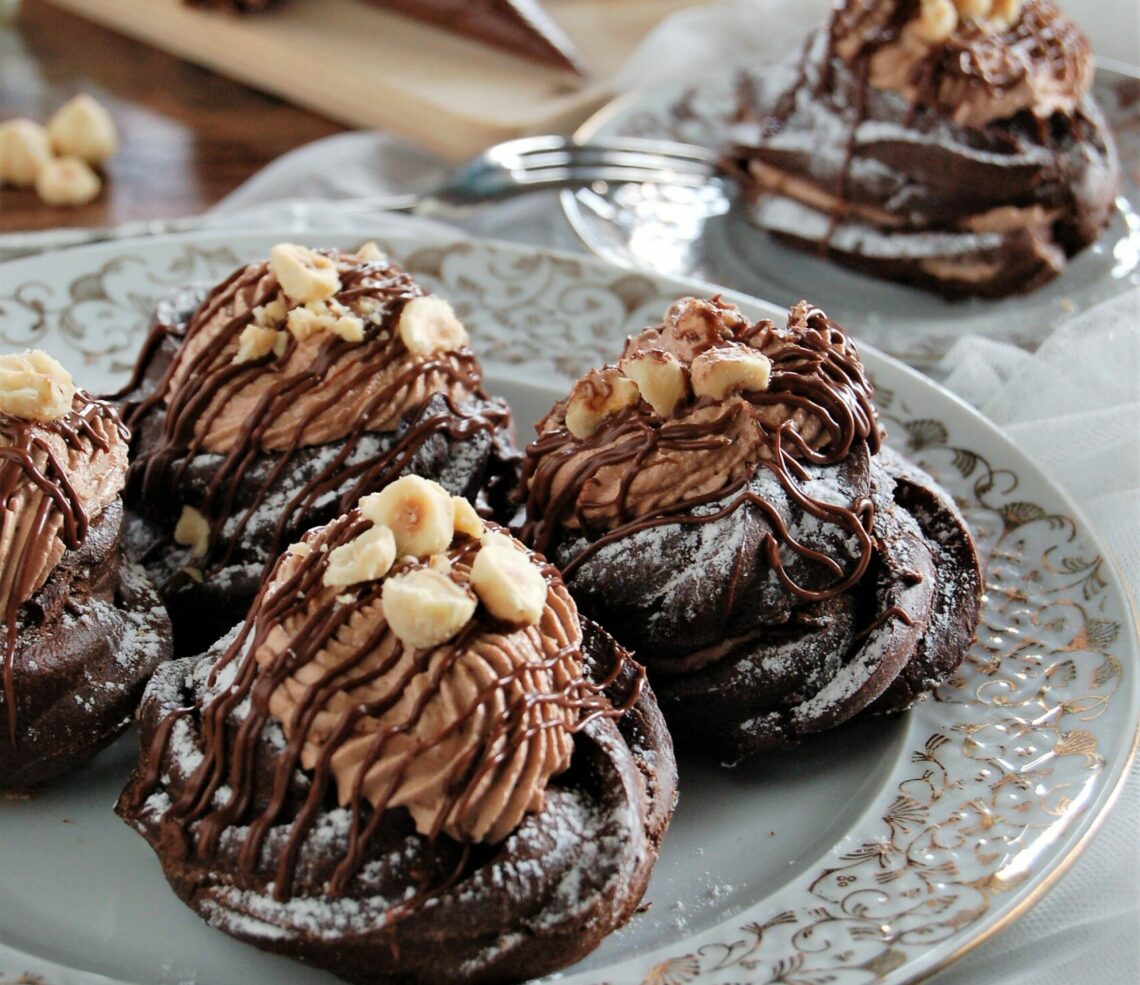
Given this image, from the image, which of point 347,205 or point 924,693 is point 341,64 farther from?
point 924,693

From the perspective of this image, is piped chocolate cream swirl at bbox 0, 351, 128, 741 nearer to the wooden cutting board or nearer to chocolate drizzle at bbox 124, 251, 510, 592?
chocolate drizzle at bbox 124, 251, 510, 592

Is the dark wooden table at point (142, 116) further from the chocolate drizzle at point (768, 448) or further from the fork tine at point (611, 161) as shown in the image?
the chocolate drizzle at point (768, 448)

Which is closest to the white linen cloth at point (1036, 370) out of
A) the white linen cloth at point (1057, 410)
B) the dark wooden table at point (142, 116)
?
the white linen cloth at point (1057, 410)

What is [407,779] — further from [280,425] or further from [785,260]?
[785,260]

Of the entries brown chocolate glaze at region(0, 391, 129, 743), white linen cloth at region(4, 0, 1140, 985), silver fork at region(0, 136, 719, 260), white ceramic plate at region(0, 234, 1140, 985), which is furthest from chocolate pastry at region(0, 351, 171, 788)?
silver fork at region(0, 136, 719, 260)

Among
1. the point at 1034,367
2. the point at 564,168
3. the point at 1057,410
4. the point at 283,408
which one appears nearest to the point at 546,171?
the point at 564,168

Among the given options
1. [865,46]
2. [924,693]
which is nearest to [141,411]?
[924,693]

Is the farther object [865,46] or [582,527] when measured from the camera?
[865,46]
